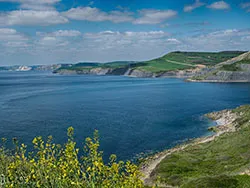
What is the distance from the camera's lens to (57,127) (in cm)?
9012

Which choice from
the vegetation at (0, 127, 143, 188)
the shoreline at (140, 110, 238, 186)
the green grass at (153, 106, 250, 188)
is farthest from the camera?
the shoreline at (140, 110, 238, 186)

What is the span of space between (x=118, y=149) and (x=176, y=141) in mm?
17932

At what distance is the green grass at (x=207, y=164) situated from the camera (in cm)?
3947

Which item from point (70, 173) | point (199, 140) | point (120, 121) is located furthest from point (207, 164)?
point (120, 121)

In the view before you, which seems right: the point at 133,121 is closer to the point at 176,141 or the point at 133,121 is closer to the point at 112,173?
the point at 176,141

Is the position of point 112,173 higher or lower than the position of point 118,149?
higher

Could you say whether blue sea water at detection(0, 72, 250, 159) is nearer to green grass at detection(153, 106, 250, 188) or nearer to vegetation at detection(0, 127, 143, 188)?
green grass at detection(153, 106, 250, 188)

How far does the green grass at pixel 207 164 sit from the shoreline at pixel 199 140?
3.51m

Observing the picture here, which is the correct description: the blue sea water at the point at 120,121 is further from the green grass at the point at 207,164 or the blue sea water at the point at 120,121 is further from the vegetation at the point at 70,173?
the vegetation at the point at 70,173

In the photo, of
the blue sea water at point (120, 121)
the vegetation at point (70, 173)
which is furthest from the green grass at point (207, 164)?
the vegetation at point (70, 173)

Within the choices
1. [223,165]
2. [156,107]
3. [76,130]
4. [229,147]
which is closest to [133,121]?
[76,130]

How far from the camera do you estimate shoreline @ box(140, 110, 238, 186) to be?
5531cm

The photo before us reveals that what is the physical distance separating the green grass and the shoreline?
351 centimetres

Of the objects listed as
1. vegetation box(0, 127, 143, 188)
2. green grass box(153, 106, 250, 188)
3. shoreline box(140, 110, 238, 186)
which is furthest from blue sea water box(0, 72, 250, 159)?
vegetation box(0, 127, 143, 188)
